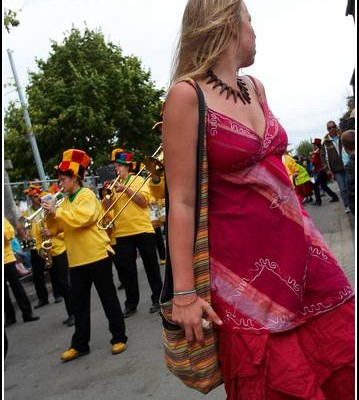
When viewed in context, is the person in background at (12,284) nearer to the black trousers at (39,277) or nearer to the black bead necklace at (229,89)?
the black trousers at (39,277)

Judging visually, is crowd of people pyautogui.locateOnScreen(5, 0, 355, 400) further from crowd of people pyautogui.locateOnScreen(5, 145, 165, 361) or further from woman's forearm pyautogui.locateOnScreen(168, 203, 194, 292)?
crowd of people pyautogui.locateOnScreen(5, 145, 165, 361)

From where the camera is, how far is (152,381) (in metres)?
4.31

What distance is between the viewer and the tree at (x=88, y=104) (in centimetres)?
2717

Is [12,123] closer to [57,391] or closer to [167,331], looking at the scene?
[57,391]

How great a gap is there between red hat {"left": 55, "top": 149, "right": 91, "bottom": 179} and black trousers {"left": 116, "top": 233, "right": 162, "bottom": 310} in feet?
4.99

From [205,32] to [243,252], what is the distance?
28.0 inches

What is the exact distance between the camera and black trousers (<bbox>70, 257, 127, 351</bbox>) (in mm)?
5449

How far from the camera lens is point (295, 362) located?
67.8 inches

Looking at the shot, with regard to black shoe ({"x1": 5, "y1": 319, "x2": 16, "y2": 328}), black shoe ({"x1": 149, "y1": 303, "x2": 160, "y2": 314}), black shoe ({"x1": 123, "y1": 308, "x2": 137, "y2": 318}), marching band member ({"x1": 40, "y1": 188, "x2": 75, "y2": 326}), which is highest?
marching band member ({"x1": 40, "y1": 188, "x2": 75, "y2": 326})

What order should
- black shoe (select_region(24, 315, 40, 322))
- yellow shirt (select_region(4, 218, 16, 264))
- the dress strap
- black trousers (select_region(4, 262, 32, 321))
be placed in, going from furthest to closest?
black shoe (select_region(24, 315, 40, 322))
black trousers (select_region(4, 262, 32, 321))
yellow shirt (select_region(4, 218, 16, 264))
the dress strap

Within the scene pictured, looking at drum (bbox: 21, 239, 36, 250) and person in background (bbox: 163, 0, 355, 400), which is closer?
person in background (bbox: 163, 0, 355, 400)

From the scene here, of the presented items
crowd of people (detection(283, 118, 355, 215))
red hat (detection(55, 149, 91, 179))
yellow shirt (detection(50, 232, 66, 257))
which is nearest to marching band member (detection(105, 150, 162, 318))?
yellow shirt (detection(50, 232, 66, 257))

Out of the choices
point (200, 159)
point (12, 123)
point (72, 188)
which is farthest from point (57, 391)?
point (12, 123)

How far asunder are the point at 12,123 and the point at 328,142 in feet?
59.7
